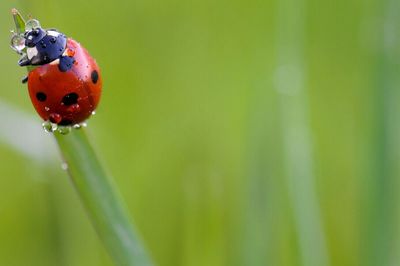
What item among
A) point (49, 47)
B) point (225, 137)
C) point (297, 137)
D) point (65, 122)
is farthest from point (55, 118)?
point (225, 137)

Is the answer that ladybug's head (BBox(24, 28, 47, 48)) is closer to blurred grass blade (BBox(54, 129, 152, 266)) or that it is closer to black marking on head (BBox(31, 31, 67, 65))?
black marking on head (BBox(31, 31, 67, 65))

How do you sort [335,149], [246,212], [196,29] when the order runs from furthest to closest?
[196,29] → [335,149] → [246,212]

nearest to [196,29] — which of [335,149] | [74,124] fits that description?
[335,149]

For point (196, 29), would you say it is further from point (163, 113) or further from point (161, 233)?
point (161, 233)

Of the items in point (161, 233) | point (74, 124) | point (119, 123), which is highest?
point (74, 124)

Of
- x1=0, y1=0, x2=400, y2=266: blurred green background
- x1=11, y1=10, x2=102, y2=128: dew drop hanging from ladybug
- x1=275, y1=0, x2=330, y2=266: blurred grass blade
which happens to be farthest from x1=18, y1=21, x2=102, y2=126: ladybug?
x1=275, y1=0, x2=330, y2=266: blurred grass blade

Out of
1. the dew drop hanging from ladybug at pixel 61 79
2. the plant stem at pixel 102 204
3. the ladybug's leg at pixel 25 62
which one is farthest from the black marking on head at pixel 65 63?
the plant stem at pixel 102 204

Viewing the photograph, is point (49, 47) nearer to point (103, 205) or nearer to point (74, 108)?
point (74, 108)

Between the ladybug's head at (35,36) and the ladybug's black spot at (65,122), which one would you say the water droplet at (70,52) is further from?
the ladybug's black spot at (65,122)
